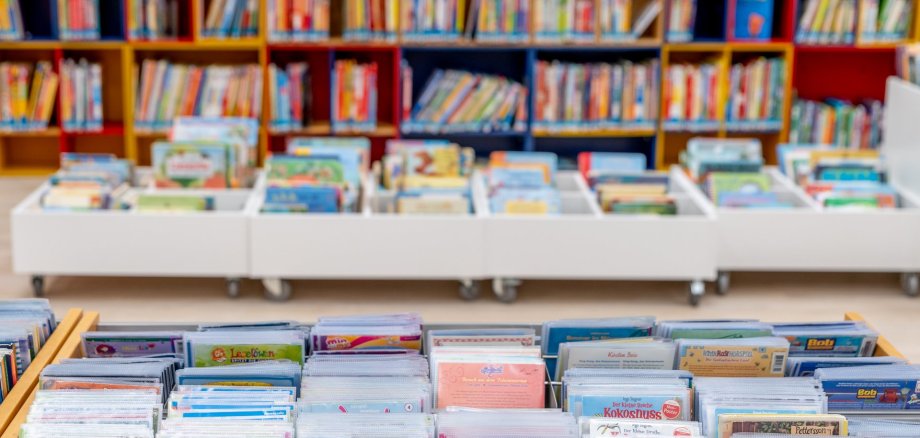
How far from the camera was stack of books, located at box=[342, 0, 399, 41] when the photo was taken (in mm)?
6953

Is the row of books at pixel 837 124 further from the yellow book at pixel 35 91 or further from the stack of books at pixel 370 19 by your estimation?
the yellow book at pixel 35 91

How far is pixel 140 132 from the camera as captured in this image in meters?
7.14

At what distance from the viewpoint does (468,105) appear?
23.5 ft

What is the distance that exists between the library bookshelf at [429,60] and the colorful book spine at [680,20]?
0.13 feet

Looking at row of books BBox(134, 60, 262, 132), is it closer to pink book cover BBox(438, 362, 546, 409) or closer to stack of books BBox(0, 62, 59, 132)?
stack of books BBox(0, 62, 59, 132)

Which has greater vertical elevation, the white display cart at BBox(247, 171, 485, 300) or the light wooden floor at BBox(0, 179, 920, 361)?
the white display cart at BBox(247, 171, 485, 300)

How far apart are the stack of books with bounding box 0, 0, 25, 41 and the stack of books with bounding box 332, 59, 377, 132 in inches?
70.9

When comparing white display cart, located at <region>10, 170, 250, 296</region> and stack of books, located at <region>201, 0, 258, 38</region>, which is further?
stack of books, located at <region>201, 0, 258, 38</region>

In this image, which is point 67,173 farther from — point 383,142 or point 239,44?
point 383,142

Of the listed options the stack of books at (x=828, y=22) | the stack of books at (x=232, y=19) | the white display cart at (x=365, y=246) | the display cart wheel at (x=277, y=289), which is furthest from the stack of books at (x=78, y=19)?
the stack of books at (x=828, y=22)

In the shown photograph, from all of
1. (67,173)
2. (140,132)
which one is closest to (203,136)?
(67,173)

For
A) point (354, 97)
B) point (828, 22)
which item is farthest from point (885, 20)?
point (354, 97)

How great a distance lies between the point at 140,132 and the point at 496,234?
2707 millimetres

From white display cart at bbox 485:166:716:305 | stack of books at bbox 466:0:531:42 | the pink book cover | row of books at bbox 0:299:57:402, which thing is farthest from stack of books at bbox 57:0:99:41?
the pink book cover
